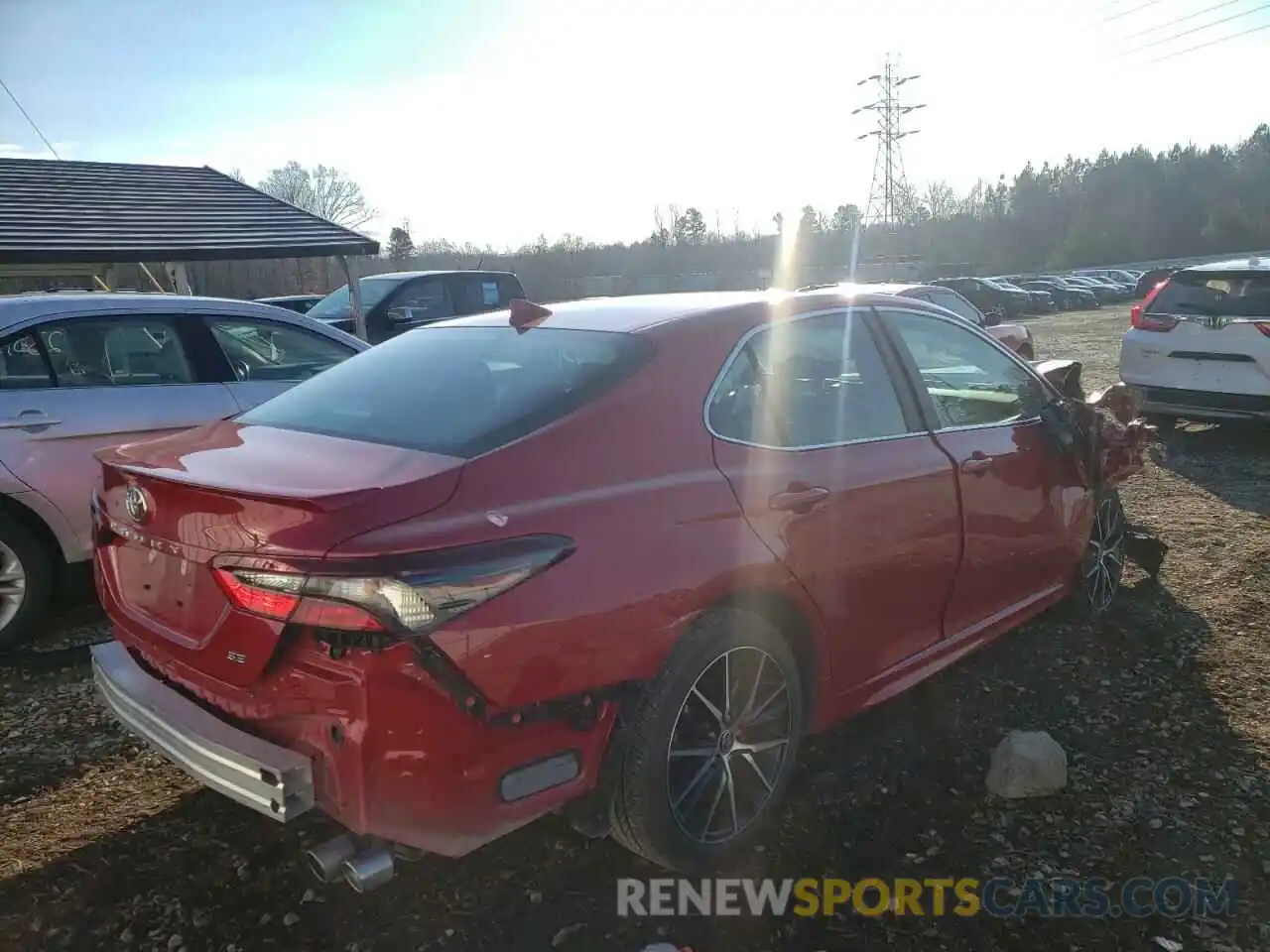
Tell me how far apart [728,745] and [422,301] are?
9651mm

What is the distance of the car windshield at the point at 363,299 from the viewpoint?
11.0m

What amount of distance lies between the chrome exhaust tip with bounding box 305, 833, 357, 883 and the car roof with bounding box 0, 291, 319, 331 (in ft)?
11.3

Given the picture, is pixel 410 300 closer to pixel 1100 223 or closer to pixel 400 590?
pixel 400 590

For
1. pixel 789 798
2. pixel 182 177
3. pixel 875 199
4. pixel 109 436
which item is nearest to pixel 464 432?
pixel 789 798

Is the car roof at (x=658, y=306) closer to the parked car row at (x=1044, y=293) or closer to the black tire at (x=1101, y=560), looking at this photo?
the black tire at (x=1101, y=560)

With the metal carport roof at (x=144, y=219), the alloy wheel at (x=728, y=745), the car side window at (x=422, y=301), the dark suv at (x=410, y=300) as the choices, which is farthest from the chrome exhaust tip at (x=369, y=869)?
the car side window at (x=422, y=301)

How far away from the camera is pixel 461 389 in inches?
106

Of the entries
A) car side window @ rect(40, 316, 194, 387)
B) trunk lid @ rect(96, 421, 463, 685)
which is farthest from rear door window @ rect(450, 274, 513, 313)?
trunk lid @ rect(96, 421, 463, 685)

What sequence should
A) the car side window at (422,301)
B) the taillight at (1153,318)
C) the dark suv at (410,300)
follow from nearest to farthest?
the taillight at (1153,318) → the dark suv at (410,300) → the car side window at (422,301)

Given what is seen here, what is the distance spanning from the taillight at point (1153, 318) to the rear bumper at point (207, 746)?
8.19 m

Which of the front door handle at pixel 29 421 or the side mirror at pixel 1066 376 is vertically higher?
the front door handle at pixel 29 421

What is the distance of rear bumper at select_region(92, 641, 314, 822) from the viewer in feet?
6.59

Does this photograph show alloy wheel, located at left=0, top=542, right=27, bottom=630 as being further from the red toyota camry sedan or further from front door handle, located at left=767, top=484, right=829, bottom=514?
front door handle, located at left=767, top=484, right=829, bottom=514

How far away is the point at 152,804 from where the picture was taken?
10.0 ft
